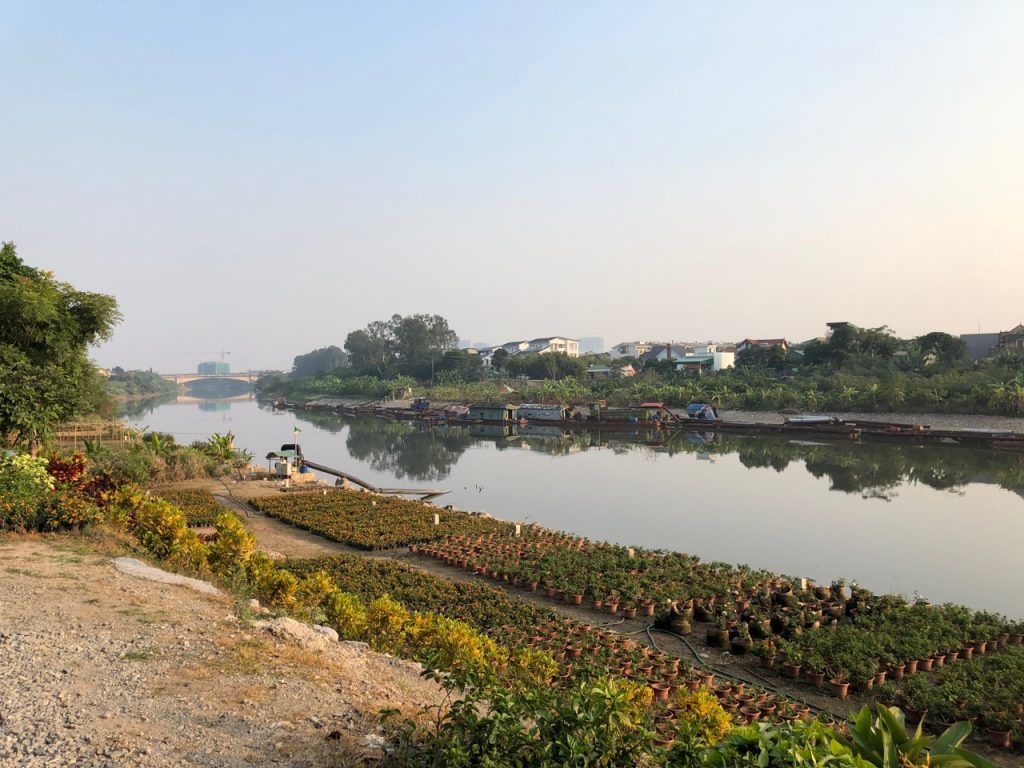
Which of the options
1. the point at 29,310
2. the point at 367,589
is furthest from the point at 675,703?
the point at 29,310

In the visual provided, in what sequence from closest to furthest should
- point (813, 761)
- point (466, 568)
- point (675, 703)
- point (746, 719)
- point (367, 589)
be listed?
point (813, 761), point (746, 719), point (675, 703), point (367, 589), point (466, 568)

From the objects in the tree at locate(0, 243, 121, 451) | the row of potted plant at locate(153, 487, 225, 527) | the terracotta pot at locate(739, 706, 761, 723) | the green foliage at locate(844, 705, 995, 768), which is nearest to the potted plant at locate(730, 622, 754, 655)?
the terracotta pot at locate(739, 706, 761, 723)

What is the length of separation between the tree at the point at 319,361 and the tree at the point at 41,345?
11619 cm

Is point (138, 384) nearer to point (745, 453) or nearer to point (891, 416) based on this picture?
point (745, 453)

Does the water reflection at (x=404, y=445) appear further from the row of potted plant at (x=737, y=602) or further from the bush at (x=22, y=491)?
the bush at (x=22, y=491)

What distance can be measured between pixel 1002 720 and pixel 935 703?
1.80ft

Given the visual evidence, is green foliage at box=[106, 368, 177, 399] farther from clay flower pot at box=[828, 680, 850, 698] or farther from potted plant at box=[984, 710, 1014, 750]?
potted plant at box=[984, 710, 1014, 750]

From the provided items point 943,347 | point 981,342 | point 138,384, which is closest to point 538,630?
point 943,347

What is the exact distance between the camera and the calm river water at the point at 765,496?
1458 cm

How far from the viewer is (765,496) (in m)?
22.8

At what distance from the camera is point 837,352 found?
181ft

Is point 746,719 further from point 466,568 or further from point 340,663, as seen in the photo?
point 466,568

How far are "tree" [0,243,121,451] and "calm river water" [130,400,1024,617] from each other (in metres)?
11.6

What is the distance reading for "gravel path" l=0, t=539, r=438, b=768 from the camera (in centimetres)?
370
